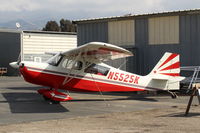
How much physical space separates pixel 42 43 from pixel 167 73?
28.6m

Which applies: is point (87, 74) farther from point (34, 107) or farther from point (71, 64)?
point (34, 107)

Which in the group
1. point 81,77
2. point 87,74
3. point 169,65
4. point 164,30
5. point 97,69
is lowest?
point 81,77

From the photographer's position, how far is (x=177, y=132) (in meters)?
8.95

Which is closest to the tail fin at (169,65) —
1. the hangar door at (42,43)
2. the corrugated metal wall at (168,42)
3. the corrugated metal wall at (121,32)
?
the corrugated metal wall at (168,42)

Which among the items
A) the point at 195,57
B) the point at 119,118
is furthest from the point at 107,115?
the point at 195,57

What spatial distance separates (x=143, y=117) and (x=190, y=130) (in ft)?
8.56

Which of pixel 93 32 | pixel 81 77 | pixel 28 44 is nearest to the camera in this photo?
pixel 81 77

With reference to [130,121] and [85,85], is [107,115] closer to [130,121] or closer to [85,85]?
[130,121]

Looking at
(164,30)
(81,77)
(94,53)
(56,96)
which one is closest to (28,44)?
(164,30)

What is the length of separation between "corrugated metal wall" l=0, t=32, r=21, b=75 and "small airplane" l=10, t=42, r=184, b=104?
26.9 meters

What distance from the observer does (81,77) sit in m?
16.0

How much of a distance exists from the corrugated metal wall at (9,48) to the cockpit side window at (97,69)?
92.5 feet

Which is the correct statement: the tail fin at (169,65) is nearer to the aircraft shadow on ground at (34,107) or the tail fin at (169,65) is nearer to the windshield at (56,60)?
the windshield at (56,60)

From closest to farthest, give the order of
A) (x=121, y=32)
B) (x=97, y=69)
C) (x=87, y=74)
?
(x=87, y=74), (x=97, y=69), (x=121, y=32)
